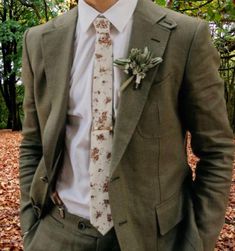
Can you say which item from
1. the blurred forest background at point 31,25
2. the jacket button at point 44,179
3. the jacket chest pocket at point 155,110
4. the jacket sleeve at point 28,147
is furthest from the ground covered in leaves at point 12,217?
the jacket chest pocket at point 155,110

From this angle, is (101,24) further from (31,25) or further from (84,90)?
(31,25)

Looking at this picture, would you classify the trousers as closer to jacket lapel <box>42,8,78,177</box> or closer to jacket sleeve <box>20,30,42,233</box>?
jacket sleeve <box>20,30,42,233</box>

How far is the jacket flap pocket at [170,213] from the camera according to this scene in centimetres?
181

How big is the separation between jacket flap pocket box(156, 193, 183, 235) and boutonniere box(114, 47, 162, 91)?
1.56 ft

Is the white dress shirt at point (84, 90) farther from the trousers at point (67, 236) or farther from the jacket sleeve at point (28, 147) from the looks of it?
the jacket sleeve at point (28, 147)

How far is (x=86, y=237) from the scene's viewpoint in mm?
1862

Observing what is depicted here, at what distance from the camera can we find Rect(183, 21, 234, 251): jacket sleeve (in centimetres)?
178

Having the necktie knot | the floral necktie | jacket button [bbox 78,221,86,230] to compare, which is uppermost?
the necktie knot

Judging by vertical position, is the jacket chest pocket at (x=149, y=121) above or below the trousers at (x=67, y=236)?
above

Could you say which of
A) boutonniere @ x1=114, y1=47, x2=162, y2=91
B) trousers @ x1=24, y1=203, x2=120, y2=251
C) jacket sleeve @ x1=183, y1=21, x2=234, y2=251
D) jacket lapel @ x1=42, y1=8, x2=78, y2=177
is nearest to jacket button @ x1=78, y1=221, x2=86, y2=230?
trousers @ x1=24, y1=203, x2=120, y2=251

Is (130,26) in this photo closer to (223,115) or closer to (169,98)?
(169,98)

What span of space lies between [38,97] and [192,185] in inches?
29.5

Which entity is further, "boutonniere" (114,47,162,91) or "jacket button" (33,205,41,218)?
"jacket button" (33,205,41,218)

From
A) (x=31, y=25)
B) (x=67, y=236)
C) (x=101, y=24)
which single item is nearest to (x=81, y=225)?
(x=67, y=236)
